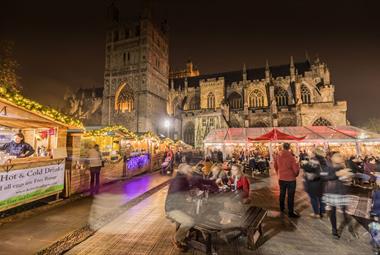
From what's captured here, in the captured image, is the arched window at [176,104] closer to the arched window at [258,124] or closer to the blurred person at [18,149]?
the arched window at [258,124]

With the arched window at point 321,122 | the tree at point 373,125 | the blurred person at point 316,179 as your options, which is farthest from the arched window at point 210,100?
the tree at point 373,125

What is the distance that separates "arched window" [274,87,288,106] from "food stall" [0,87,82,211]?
33072 mm

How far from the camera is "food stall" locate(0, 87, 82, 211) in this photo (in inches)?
178

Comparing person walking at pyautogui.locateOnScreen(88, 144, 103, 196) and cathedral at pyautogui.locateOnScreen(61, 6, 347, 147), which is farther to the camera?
cathedral at pyautogui.locateOnScreen(61, 6, 347, 147)

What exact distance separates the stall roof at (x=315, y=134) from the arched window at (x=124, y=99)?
18.2 m

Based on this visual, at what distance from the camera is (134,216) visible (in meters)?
4.87

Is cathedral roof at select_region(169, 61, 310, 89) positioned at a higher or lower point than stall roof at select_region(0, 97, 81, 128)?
higher

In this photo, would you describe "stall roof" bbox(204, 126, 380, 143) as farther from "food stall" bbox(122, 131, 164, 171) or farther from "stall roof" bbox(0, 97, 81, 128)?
"stall roof" bbox(0, 97, 81, 128)

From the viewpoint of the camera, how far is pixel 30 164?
16.5 ft

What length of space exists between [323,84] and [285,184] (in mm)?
33122

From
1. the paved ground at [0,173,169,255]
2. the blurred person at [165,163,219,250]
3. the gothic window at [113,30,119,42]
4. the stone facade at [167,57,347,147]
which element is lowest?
the paved ground at [0,173,169,255]

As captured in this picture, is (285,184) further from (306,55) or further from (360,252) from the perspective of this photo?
(306,55)

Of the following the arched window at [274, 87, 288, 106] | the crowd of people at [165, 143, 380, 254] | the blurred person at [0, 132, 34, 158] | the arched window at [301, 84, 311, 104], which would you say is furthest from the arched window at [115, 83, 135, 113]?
the crowd of people at [165, 143, 380, 254]

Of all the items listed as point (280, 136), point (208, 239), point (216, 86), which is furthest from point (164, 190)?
point (216, 86)
